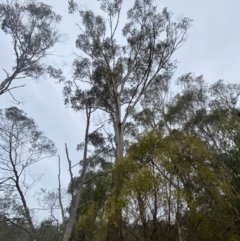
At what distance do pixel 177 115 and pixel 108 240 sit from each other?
6.86 meters

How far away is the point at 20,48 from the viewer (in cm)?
743

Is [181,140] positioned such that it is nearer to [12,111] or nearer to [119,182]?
[119,182]

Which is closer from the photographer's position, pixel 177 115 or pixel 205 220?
pixel 205 220

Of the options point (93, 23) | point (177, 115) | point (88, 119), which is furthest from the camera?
point (177, 115)

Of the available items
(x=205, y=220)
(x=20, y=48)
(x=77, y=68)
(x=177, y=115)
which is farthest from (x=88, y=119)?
(x=177, y=115)

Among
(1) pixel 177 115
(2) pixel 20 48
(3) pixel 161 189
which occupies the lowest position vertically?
(3) pixel 161 189

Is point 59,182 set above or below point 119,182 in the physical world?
above

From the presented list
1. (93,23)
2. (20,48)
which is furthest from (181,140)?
(93,23)

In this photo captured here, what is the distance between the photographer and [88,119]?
7.26 metres

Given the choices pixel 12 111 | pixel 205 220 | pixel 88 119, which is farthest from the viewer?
pixel 12 111

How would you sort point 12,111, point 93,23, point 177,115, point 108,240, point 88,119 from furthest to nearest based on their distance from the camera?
point 177,115 < point 93,23 < point 12,111 < point 88,119 < point 108,240

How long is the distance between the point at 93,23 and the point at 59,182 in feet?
18.4

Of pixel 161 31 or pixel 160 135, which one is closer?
pixel 160 135

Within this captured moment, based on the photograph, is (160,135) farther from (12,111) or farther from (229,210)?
(12,111)
